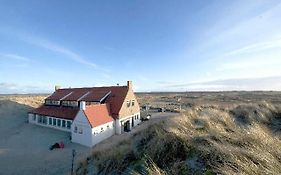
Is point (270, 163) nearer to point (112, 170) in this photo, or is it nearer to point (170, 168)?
point (170, 168)

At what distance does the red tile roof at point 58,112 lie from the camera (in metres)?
32.8

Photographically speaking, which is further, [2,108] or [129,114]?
[2,108]

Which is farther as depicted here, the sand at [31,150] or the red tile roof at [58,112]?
the red tile roof at [58,112]

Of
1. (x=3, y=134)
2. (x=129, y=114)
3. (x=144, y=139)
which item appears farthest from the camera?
(x=129, y=114)

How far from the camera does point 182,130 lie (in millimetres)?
8969

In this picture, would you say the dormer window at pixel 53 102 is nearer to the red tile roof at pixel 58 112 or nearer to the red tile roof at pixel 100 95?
the red tile roof at pixel 100 95

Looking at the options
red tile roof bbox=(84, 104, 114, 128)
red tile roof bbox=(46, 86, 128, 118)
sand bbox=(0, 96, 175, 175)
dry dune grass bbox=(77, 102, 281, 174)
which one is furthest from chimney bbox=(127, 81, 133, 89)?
dry dune grass bbox=(77, 102, 281, 174)

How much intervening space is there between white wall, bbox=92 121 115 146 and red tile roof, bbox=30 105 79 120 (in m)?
6.25

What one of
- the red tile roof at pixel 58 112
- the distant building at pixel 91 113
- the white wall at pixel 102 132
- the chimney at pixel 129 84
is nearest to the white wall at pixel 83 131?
the distant building at pixel 91 113

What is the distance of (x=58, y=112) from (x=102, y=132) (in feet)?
39.0

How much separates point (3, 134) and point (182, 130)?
3466cm

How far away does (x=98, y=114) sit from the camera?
29.5 metres

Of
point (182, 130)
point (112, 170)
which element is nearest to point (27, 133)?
point (112, 170)

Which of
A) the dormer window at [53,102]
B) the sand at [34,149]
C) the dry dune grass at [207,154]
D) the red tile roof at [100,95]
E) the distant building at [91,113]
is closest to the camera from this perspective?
the dry dune grass at [207,154]
